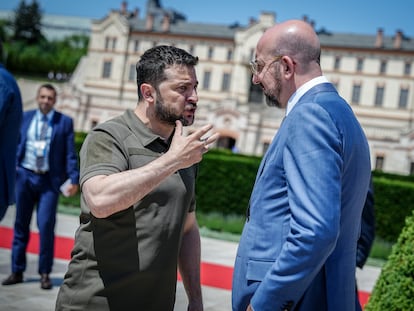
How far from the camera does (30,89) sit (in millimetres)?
56250

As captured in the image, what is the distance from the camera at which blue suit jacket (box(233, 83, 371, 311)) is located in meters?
1.69

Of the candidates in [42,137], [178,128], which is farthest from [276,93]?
[42,137]

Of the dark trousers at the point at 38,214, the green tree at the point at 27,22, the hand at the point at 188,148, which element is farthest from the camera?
the green tree at the point at 27,22

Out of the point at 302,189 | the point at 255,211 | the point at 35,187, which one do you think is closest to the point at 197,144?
the point at 255,211

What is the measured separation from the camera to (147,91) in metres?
2.34

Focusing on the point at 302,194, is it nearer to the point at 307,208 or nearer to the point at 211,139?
the point at 307,208

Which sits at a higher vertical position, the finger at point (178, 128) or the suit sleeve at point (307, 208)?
the finger at point (178, 128)

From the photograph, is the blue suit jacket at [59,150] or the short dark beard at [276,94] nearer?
the short dark beard at [276,94]

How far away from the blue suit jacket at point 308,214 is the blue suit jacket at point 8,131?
1952 mm

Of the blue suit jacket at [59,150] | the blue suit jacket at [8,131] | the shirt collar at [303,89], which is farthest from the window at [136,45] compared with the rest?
the shirt collar at [303,89]

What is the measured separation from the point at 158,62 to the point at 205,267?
5252 mm

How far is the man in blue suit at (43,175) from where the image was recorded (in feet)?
17.2

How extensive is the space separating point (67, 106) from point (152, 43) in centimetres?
1599

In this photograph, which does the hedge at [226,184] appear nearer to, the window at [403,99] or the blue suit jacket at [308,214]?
the blue suit jacket at [308,214]
